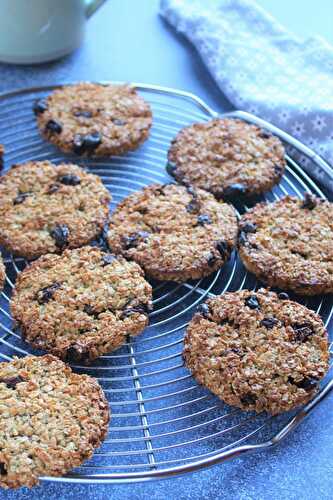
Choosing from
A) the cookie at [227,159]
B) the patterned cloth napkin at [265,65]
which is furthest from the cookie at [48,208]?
the patterned cloth napkin at [265,65]

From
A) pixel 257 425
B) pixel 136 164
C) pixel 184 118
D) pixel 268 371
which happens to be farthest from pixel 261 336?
pixel 184 118

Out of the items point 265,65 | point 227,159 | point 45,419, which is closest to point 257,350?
point 45,419

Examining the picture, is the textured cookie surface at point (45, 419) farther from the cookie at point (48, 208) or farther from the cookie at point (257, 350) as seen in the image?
the cookie at point (48, 208)

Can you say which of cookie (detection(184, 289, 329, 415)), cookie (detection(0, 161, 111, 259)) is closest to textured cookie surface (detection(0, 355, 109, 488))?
cookie (detection(184, 289, 329, 415))

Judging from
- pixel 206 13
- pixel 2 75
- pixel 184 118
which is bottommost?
pixel 2 75

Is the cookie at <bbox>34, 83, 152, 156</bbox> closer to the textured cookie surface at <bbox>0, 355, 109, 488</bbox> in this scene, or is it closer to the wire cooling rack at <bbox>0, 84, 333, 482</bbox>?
the wire cooling rack at <bbox>0, 84, 333, 482</bbox>

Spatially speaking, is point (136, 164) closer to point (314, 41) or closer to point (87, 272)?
point (87, 272)

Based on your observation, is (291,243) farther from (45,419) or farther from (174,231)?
(45,419)
